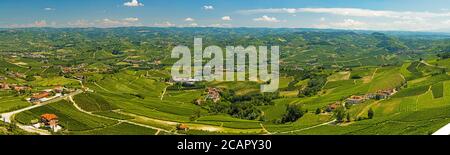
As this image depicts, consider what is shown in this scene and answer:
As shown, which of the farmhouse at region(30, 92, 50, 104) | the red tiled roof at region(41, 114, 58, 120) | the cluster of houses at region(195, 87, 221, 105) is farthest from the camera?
the cluster of houses at region(195, 87, 221, 105)

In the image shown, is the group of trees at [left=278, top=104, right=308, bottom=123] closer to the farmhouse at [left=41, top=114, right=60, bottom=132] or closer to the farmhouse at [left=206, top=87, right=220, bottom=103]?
the farmhouse at [left=206, top=87, right=220, bottom=103]

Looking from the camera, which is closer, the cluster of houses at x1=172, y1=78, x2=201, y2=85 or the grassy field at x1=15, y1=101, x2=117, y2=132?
the grassy field at x1=15, y1=101, x2=117, y2=132

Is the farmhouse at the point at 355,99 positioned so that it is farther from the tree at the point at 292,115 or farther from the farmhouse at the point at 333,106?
the tree at the point at 292,115

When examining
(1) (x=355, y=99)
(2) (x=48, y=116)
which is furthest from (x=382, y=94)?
(2) (x=48, y=116)

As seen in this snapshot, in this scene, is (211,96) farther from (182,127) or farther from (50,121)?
Answer: (50,121)

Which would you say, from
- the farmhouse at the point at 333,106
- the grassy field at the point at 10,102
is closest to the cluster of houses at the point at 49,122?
the grassy field at the point at 10,102

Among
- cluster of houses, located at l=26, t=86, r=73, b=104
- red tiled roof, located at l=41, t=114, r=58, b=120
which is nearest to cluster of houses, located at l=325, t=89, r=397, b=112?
red tiled roof, located at l=41, t=114, r=58, b=120
